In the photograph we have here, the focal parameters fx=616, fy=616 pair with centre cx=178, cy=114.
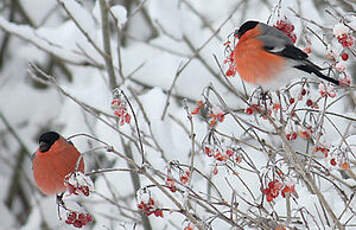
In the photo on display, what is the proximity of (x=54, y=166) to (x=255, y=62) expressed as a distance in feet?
3.93

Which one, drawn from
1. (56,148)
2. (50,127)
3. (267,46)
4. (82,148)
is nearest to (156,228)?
(82,148)

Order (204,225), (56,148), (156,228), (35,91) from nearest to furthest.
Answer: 1. (204,225)
2. (56,148)
3. (156,228)
4. (35,91)

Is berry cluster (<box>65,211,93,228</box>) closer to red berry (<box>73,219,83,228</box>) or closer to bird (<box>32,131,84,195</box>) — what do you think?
red berry (<box>73,219,83,228</box>)

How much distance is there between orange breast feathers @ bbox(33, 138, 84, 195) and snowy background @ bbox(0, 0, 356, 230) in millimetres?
135

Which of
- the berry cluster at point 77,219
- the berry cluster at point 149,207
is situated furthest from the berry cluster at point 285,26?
the berry cluster at point 77,219

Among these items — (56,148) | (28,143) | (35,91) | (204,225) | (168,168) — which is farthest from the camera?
(35,91)

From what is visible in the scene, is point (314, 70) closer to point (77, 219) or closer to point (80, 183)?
point (80, 183)

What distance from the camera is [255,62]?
222 cm

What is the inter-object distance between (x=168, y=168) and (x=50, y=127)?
453 cm

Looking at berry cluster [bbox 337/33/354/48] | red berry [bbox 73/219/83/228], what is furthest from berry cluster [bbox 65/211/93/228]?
berry cluster [bbox 337/33/354/48]

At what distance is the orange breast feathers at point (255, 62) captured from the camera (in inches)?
85.9

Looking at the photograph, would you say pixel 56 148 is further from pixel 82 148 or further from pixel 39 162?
pixel 82 148

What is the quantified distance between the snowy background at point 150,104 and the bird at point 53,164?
0.14 metres

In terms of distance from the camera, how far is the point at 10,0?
5910 millimetres
